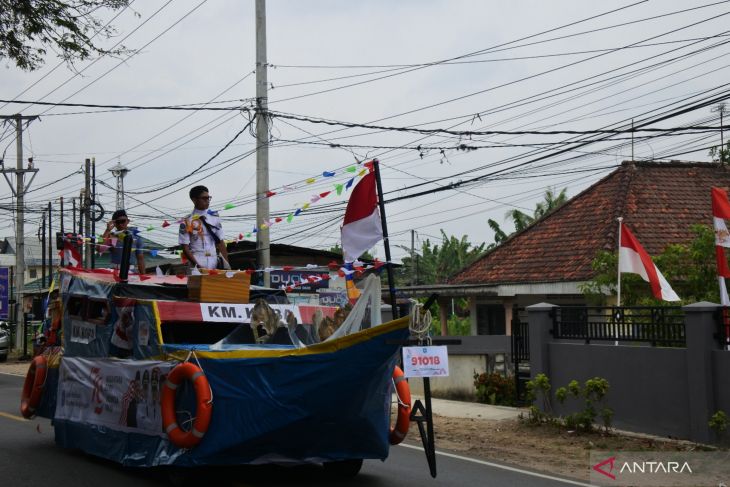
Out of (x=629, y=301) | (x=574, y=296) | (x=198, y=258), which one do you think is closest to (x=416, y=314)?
(x=198, y=258)

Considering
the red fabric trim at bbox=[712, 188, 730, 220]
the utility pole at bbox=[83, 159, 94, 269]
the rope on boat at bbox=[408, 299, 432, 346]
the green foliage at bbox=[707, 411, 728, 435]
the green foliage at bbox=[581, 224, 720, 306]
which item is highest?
the utility pole at bbox=[83, 159, 94, 269]

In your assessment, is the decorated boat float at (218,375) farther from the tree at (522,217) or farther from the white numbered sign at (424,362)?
the tree at (522,217)

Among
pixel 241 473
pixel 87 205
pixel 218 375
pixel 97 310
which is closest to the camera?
pixel 218 375

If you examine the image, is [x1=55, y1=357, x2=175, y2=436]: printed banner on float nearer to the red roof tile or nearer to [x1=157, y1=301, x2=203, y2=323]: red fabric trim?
[x1=157, y1=301, x2=203, y2=323]: red fabric trim

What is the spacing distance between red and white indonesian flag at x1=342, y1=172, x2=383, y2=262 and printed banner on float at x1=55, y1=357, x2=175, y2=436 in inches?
78.6

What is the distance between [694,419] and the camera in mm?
12500

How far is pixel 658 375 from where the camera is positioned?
13.3 metres

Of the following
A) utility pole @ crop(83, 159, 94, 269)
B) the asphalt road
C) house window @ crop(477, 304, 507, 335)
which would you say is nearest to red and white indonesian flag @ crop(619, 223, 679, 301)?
the asphalt road

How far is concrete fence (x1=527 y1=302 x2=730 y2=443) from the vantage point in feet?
40.7

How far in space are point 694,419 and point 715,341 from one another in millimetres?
1092

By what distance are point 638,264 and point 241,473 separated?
9.02 metres

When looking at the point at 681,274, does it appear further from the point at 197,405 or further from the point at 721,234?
the point at 197,405

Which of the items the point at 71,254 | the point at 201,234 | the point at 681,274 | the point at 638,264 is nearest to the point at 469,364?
the point at 681,274

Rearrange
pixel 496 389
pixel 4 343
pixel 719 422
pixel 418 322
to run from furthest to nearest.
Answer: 1. pixel 4 343
2. pixel 496 389
3. pixel 719 422
4. pixel 418 322
